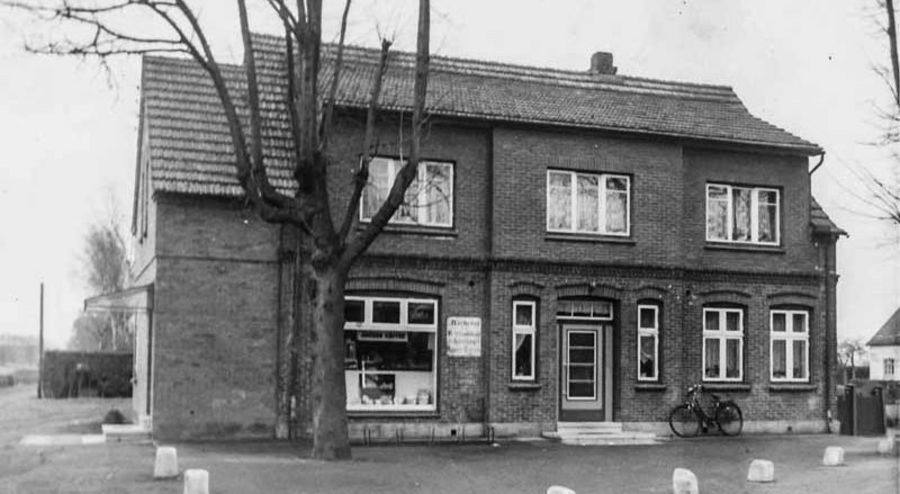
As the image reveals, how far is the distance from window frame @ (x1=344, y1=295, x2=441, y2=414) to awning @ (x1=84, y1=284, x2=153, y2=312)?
3968mm

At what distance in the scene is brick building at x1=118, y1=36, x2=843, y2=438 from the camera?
21234 millimetres

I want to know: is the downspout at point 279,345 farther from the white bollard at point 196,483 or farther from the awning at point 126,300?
the white bollard at point 196,483

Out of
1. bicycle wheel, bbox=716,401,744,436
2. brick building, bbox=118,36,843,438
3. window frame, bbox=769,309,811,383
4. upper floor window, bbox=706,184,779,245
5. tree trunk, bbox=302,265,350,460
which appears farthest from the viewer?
window frame, bbox=769,309,811,383

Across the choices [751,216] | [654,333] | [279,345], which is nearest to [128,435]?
[279,345]

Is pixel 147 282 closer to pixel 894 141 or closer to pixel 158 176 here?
pixel 158 176

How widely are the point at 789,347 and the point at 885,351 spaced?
4277 cm

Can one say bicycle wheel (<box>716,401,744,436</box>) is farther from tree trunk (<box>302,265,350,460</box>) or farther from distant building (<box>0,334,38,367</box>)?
distant building (<box>0,334,38,367</box>)

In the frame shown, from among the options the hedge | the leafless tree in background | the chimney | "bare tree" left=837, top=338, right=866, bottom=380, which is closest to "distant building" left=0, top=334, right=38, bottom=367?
the leafless tree in background

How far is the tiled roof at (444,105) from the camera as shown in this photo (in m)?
21.7

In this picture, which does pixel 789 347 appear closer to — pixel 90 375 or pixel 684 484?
pixel 684 484

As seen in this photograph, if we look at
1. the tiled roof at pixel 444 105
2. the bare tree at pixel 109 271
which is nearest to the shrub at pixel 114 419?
the tiled roof at pixel 444 105

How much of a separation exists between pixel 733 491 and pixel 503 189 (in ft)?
31.4

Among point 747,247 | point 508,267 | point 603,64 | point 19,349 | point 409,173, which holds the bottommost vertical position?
point 19,349

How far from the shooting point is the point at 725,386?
81.1 feet
